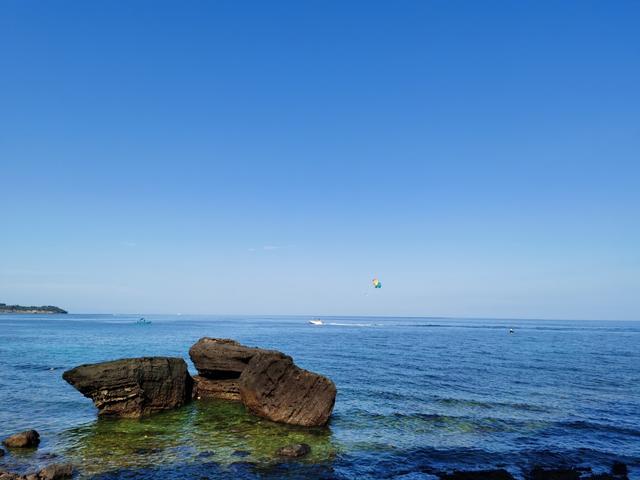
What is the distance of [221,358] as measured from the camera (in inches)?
1191

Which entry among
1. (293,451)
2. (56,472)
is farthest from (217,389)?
(56,472)

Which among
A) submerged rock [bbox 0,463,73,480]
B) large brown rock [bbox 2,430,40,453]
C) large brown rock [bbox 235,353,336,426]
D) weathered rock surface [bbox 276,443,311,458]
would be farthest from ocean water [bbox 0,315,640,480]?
large brown rock [bbox 235,353,336,426]

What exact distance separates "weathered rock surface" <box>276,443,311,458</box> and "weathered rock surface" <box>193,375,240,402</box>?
38.0 ft

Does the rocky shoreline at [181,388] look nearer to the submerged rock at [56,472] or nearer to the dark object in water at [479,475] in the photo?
the submerged rock at [56,472]

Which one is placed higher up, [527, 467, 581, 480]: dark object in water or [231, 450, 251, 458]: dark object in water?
[231, 450, 251, 458]: dark object in water

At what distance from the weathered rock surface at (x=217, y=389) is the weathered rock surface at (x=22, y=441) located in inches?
449

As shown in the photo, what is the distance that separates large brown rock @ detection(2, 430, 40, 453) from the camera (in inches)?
773

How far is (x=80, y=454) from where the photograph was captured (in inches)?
743

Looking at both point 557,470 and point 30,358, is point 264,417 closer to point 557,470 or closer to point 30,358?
point 557,470

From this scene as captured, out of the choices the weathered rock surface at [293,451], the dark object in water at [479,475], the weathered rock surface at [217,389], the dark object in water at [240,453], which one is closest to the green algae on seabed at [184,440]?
the dark object in water at [240,453]

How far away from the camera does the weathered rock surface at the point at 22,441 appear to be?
19.6 meters

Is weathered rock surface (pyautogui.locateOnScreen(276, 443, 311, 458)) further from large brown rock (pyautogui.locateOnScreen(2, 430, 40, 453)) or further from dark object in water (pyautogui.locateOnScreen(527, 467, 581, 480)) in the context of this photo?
large brown rock (pyautogui.locateOnScreen(2, 430, 40, 453))

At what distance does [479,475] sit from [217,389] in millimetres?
19921

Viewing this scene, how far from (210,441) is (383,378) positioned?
2309 centimetres
